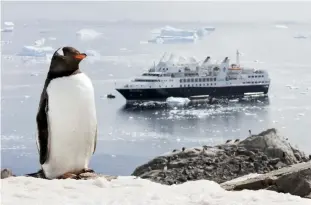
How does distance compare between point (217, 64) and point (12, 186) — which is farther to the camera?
point (217, 64)

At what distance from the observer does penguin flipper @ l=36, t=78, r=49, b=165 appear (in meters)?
2.94

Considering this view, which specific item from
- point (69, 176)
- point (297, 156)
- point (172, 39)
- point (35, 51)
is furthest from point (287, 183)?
point (172, 39)

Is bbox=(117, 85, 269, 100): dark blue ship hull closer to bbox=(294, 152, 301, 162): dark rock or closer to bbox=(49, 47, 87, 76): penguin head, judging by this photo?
bbox=(294, 152, 301, 162): dark rock

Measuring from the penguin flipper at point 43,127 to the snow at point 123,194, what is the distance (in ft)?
1.15

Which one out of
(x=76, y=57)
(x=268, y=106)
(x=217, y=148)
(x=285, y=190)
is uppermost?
(x=76, y=57)

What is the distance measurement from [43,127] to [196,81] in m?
20.0

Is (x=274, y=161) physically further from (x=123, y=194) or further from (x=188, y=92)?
(x=188, y=92)

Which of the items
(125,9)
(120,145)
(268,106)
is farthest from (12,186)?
(125,9)

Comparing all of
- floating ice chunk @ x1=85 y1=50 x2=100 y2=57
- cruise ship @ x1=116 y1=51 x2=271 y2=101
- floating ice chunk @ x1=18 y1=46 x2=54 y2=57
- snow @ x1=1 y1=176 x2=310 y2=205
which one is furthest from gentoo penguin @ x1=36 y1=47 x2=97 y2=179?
floating ice chunk @ x1=18 y1=46 x2=54 y2=57

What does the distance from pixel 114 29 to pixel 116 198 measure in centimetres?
3865

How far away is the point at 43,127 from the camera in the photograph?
2988mm

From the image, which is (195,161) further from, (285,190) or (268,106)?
(268,106)

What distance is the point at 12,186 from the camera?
2574 mm

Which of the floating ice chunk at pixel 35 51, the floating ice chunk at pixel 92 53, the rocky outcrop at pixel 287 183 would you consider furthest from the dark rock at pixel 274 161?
the floating ice chunk at pixel 35 51
